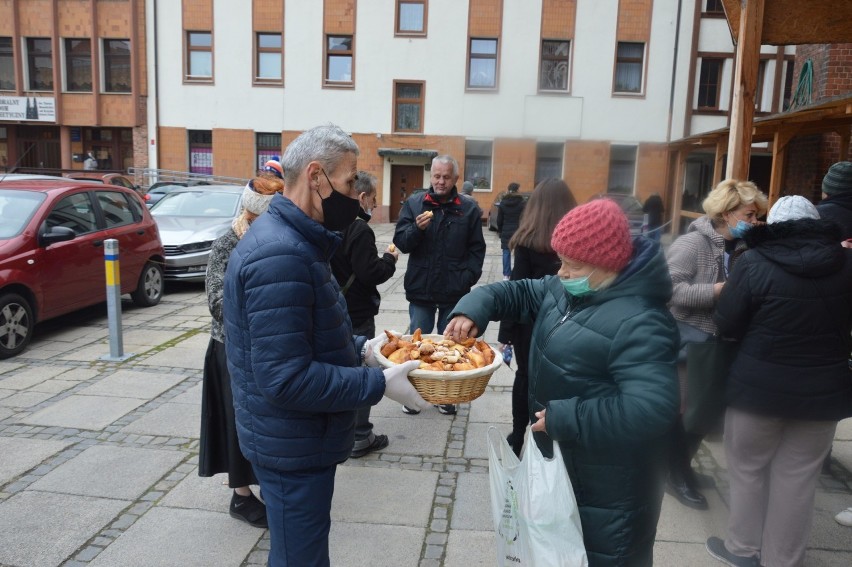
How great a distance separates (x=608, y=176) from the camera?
340 cm

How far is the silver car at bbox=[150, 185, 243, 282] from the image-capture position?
10.3m

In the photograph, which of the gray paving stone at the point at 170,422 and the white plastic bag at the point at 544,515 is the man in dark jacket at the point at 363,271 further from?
the white plastic bag at the point at 544,515

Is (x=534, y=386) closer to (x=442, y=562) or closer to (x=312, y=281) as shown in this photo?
(x=312, y=281)

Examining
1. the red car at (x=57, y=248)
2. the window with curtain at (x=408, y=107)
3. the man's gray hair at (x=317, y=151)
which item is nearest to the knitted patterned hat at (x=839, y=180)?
the man's gray hair at (x=317, y=151)

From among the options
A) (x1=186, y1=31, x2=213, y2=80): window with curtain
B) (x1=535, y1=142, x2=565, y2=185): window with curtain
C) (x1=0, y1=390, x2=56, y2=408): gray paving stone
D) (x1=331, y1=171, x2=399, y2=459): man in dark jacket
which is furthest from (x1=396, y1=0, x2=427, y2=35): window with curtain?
(x1=535, y1=142, x2=565, y2=185): window with curtain

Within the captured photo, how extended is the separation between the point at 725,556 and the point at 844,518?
93cm

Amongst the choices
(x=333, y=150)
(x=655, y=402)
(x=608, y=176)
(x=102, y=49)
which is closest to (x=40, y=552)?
(x=333, y=150)

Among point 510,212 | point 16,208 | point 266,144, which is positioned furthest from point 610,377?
point 266,144

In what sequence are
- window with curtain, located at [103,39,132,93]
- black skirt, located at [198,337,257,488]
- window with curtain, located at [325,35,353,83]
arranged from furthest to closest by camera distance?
window with curtain, located at [103,39,132,93], window with curtain, located at [325,35,353,83], black skirt, located at [198,337,257,488]

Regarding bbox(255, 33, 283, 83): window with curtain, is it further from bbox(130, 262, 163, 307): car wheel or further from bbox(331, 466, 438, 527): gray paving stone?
bbox(331, 466, 438, 527): gray paving stone

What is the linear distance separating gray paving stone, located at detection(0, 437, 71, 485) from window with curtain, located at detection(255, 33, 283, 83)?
72.4 ft

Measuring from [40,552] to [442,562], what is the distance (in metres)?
2.02

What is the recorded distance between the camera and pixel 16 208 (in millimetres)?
7105

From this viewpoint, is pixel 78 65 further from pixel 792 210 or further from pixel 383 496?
pixel 792 210
